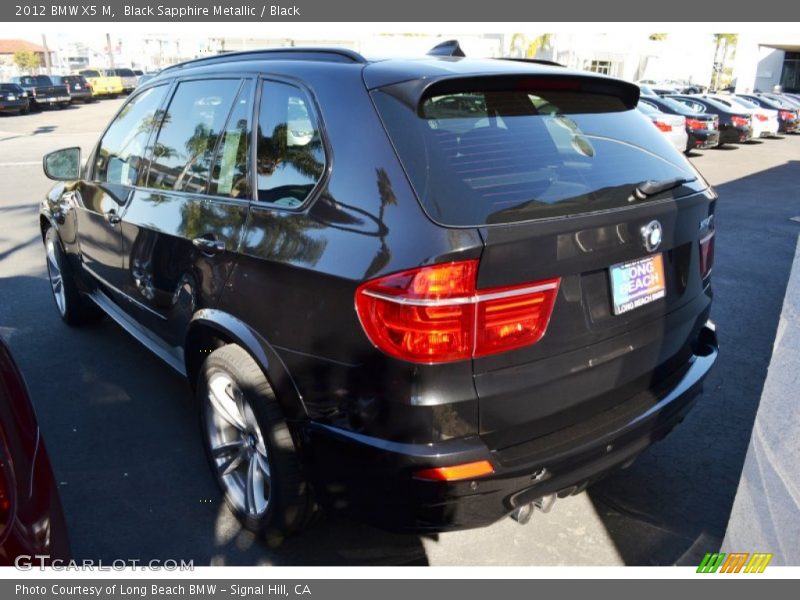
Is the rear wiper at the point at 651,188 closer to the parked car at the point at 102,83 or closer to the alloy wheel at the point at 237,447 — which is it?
the alloy wheel at the point at 237,447

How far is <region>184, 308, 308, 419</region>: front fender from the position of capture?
2.35 m

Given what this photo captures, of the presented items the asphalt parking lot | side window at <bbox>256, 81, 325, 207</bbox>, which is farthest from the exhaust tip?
side window at <bbox>256, 81, 325, 207</bbox>

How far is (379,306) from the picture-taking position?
201 cm

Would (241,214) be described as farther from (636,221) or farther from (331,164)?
(636,221)

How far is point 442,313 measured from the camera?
1.96 meters

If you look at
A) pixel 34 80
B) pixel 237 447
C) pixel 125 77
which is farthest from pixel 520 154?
pixel 125 77

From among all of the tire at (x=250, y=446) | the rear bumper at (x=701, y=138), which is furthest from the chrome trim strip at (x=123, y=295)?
the rear bumper at (x=701, y=138)

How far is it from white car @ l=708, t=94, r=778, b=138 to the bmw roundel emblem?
2243 cm

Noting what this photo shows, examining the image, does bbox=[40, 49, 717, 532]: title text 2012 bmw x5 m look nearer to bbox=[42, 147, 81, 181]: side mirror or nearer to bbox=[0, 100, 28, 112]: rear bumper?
bbox=[42, 147, 81, 181]: side mirror

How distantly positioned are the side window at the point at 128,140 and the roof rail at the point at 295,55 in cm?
50

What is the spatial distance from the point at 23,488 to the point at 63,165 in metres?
3.18

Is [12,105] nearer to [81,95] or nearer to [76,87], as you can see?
[76,87]

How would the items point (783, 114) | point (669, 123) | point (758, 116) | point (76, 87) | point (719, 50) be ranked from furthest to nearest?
1. point (719, 50)
2. point (76, 87)
3. point (783, 114)
4. point (758, 116)
5. point (669, 123)

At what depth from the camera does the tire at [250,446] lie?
2.45m
